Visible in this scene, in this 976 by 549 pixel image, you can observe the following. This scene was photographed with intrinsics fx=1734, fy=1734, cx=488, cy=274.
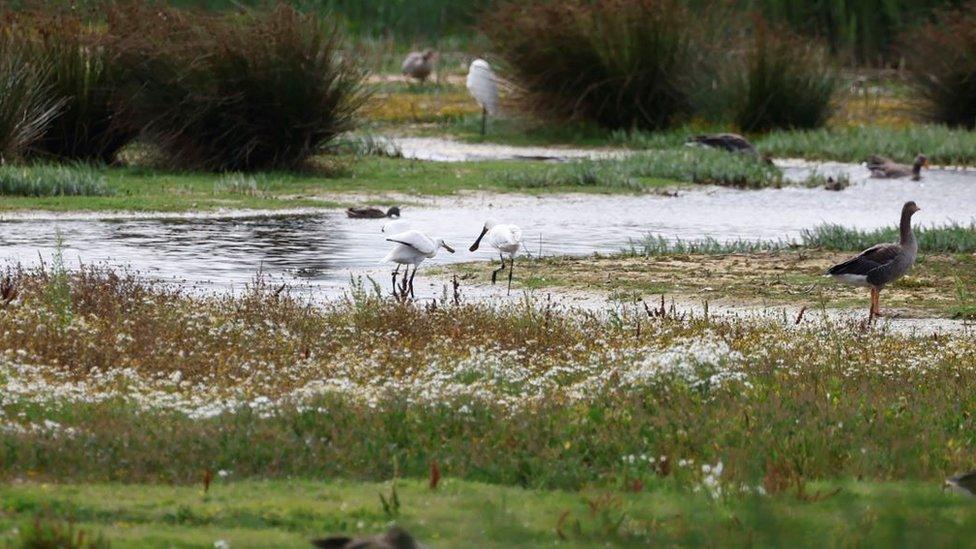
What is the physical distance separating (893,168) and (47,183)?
1355cm

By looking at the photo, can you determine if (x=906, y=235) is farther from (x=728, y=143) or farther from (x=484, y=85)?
(x=484, y=85)

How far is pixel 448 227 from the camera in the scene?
2111cm

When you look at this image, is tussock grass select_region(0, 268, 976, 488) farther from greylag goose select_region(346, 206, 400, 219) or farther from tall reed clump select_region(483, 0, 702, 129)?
tall reed clump select_region(483, 0, 702, 129)

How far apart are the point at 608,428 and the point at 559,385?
131cm

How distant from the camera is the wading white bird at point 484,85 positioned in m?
34.4

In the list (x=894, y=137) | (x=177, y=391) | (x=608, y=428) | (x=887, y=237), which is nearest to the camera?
(x=608, y=428)

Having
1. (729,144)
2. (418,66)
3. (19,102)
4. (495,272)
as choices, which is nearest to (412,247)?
(495,272)

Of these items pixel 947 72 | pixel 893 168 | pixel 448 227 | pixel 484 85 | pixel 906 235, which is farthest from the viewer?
pixel 947 72

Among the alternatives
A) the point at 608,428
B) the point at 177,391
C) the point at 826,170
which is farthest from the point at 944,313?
the point at 826,170

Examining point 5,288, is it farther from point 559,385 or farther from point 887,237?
point 887,237

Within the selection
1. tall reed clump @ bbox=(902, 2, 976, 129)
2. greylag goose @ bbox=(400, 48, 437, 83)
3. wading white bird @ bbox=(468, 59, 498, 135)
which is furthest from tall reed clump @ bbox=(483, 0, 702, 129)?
greylag goose @ bbox=(400, 48, 437, 83)

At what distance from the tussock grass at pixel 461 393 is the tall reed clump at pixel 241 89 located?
41.2 feet

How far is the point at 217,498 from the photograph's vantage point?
24.3 feet

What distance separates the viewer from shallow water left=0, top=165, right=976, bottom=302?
17016 millimetres
